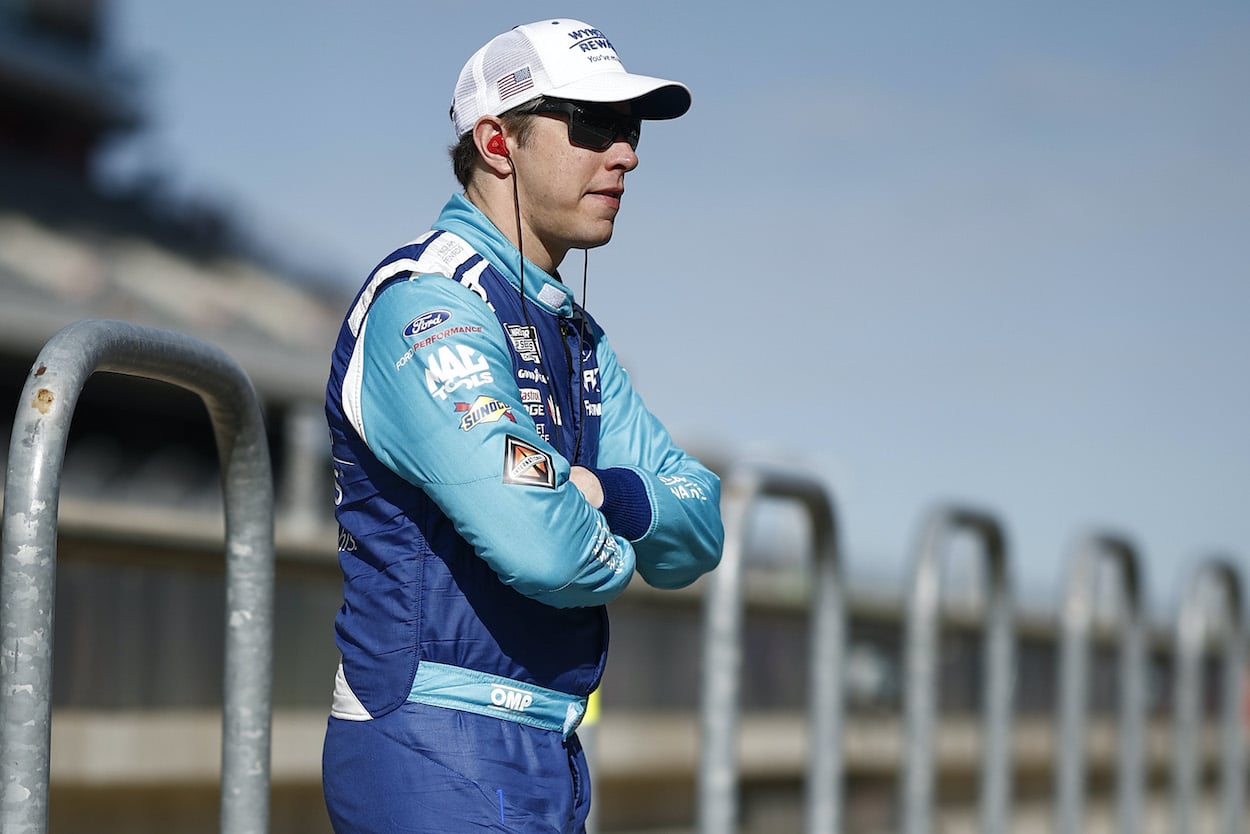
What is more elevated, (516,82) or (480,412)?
(516,82)

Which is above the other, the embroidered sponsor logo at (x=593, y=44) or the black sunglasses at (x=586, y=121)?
the embroidered sponsor logo at (x=593, y=44)

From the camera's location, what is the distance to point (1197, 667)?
6566 millimetres

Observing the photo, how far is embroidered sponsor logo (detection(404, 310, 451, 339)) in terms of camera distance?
84.2 inches

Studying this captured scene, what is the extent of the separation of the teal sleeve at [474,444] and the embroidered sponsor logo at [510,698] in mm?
135

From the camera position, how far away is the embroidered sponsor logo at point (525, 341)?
2293 millimetres

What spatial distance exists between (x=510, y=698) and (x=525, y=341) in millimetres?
496

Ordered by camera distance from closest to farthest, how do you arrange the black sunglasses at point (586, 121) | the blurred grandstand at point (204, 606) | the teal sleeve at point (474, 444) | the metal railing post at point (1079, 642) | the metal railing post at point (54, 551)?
the metal railing post at point (54, 551) < the teal sleeve at point (474, 444) < the black sunglasses at point (586, 121) < the metal railing post at point (1079, 642) < the blurred grandstand at point (204, 606)

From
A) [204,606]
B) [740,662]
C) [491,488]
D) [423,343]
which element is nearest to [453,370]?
[423,343]

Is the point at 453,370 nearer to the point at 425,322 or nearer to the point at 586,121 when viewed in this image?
the point at 425,322

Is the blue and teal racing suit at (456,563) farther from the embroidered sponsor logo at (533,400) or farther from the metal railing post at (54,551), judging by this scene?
the metal railing post at (54,551)

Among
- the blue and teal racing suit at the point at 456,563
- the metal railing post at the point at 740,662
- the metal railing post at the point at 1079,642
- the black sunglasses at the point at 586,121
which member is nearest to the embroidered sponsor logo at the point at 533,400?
the blue and teal racing suit at the point at 456,563

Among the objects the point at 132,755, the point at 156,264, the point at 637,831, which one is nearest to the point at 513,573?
the point at 132,755

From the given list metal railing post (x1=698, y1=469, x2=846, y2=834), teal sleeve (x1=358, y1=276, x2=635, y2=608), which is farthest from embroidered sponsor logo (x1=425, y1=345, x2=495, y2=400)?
metal railing post (x1=698, y1=469, x2=846, y2=834)

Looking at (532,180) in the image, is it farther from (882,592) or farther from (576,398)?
(882,592)
